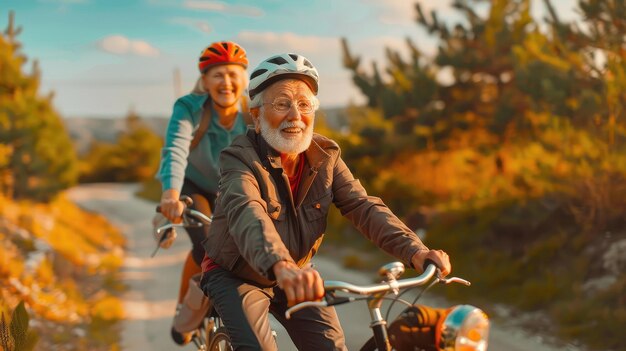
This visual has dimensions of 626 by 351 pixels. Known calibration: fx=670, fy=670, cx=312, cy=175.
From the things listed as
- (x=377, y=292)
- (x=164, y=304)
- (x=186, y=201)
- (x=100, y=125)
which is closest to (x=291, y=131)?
(x=377, y=292)

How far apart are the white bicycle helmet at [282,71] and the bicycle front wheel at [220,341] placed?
47.0 inches

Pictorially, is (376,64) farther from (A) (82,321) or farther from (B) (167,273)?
(A) (82,321)

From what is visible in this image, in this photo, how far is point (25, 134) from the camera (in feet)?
55.6

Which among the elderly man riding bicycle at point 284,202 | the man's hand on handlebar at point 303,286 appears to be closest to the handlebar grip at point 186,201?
the elderly man riding bicycle at point 284,202

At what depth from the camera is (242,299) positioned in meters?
Answer: 2.87

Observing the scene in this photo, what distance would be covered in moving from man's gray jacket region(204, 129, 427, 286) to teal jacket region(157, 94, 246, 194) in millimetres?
1306

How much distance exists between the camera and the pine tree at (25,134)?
16500 mm

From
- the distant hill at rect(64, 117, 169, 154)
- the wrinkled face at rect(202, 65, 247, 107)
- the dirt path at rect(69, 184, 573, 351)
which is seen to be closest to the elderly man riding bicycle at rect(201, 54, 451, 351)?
the wrinkled face at rect(202, 65, 247, 107)

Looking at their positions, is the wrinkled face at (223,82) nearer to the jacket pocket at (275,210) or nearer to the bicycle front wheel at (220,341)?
the bicycle front wheel at (220,341)

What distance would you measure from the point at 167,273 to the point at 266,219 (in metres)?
8.72

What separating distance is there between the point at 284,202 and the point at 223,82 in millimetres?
1754

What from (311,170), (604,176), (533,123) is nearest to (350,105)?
(533,123)

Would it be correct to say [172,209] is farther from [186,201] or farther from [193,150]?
[193,150]

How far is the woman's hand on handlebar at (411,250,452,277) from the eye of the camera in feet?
8.52
